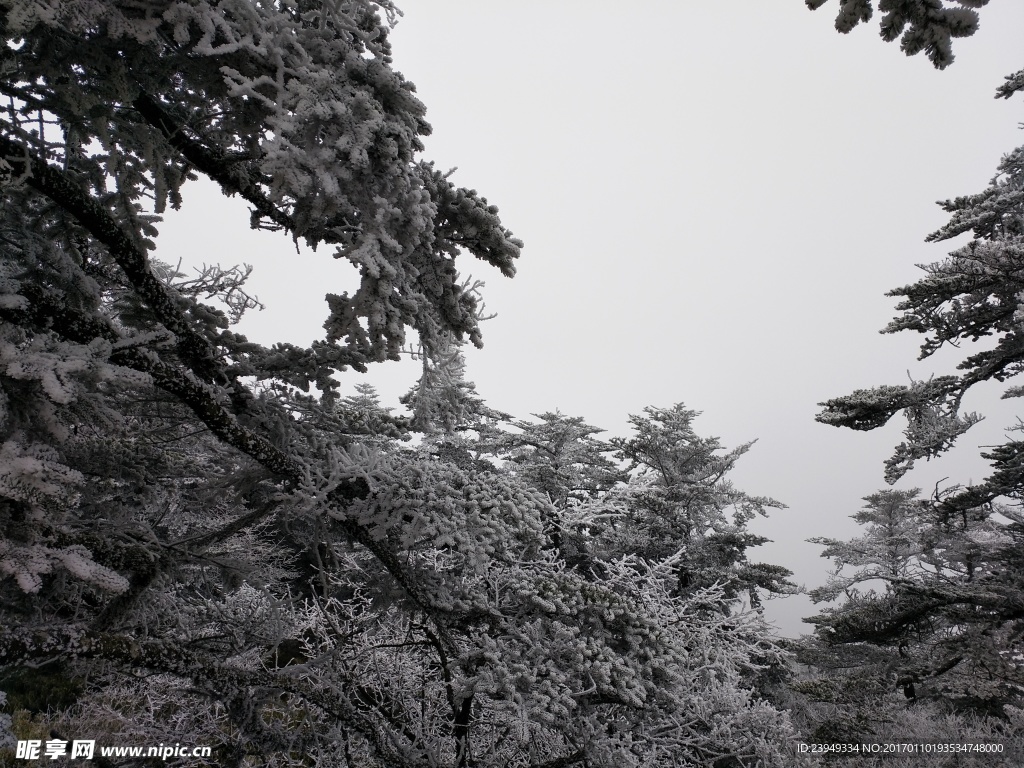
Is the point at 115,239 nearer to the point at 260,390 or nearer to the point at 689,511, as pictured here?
the point at 260,390

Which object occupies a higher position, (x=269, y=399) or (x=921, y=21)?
(x=921, y=21)

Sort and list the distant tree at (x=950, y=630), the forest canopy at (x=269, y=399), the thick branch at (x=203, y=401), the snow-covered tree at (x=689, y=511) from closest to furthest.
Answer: the forest canopy at (x=269, y=399)
the thick branch at (x=203, y=401)
the distant tree at (x=950, y=630)
the snow-covered tree at (x=689, y=511)

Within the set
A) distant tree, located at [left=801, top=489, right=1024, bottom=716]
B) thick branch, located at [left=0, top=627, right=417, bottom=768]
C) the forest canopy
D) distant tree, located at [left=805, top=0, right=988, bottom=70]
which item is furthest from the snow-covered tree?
distant tree, located at [left=805, top=0, right=988, bottom=70]

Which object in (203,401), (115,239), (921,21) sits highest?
(115,239)

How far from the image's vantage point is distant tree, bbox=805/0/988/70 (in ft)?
4.97

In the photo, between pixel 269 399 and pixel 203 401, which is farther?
pixel 269 399

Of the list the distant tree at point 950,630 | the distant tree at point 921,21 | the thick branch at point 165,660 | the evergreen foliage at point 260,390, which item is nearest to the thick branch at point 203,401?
the evergreen foliage at point 260,390

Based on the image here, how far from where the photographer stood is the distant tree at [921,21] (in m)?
1.51

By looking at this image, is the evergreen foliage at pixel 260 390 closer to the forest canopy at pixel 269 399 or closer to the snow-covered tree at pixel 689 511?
the forest canopy at pixel 269 399

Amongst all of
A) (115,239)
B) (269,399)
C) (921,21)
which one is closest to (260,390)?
(269,399)

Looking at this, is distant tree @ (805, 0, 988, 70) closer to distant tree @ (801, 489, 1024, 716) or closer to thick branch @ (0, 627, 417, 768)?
thick branch @ (0, 627, 417, 768)

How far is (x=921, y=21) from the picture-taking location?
5.16 feet

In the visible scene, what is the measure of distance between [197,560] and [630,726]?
4.44 m

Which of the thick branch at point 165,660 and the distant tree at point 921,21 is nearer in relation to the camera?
the distant tree at point 921,21
